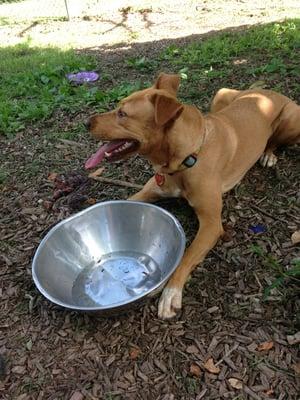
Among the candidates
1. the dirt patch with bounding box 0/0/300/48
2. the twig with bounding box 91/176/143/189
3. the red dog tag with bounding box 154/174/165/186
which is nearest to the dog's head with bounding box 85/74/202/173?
the red dog tag with bounding box 154/174/165/186

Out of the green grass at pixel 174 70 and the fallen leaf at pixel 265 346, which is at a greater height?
the fallen leaf at pixel 265 346

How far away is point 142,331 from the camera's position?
282 cm

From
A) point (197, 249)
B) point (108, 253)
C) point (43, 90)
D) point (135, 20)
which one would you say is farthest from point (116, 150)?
point (135, 20)

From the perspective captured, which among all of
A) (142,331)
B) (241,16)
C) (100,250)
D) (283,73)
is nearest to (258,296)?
(142,331)

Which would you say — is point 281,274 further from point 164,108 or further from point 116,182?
point 116,182

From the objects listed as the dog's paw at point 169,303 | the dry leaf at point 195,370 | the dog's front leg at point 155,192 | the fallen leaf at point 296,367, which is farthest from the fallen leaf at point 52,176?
the fallen leaf at point 296,367

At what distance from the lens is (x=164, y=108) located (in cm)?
301

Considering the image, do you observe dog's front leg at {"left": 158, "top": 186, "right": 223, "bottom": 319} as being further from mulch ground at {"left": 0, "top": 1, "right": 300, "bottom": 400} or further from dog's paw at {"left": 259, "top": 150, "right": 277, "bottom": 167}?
dog's paw at {"left": 259, "top": 150, "right": 277, "bottom": 167}

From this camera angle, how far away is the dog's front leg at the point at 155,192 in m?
3.59

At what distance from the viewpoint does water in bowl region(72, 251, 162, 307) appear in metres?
3.11

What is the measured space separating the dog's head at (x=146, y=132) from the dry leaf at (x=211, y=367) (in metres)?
1.30

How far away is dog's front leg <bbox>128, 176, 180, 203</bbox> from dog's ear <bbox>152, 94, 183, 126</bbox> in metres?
0.63

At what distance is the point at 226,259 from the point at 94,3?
27.6 ft

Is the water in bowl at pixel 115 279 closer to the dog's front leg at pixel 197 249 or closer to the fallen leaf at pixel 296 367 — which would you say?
the dog's front leg at pixel 197 249
